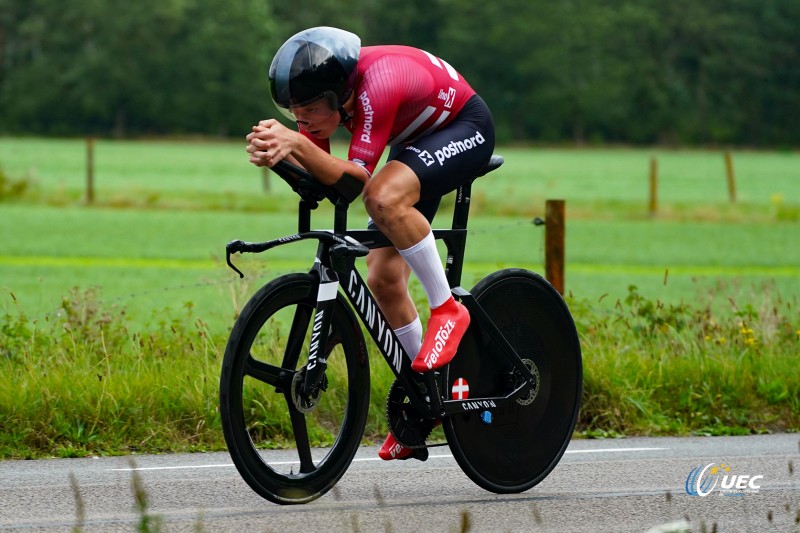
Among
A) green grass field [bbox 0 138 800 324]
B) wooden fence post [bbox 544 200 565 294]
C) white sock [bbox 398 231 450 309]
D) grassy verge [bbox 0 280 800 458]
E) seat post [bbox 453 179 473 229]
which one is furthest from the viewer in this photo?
green grass field [bbox 0 138 800 324]

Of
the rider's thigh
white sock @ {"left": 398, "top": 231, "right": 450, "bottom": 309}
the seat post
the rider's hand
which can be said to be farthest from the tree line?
the rider's hand

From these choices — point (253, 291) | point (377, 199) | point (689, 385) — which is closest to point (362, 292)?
point (377, 199)

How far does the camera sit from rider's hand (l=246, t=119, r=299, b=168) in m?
4.63

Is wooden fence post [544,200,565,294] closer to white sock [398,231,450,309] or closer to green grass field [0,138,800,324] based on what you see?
green grass field [0,138,800,324]

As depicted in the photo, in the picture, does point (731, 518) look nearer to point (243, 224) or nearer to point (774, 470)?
point (774, 470)

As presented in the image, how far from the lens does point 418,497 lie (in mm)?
5512

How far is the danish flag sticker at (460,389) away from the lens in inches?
219

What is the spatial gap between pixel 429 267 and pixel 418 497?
0.96 metres

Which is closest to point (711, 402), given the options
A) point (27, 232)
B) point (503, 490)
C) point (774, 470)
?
point (774, 470)

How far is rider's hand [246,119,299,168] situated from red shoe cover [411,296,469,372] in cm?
107

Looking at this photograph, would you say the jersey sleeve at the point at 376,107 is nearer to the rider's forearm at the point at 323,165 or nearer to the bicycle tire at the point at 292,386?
the rider's forearm at the point at 323,165

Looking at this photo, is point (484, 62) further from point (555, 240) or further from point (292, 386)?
point (292, 386)

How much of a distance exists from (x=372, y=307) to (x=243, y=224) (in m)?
21.5

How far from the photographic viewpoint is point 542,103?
107 metres
